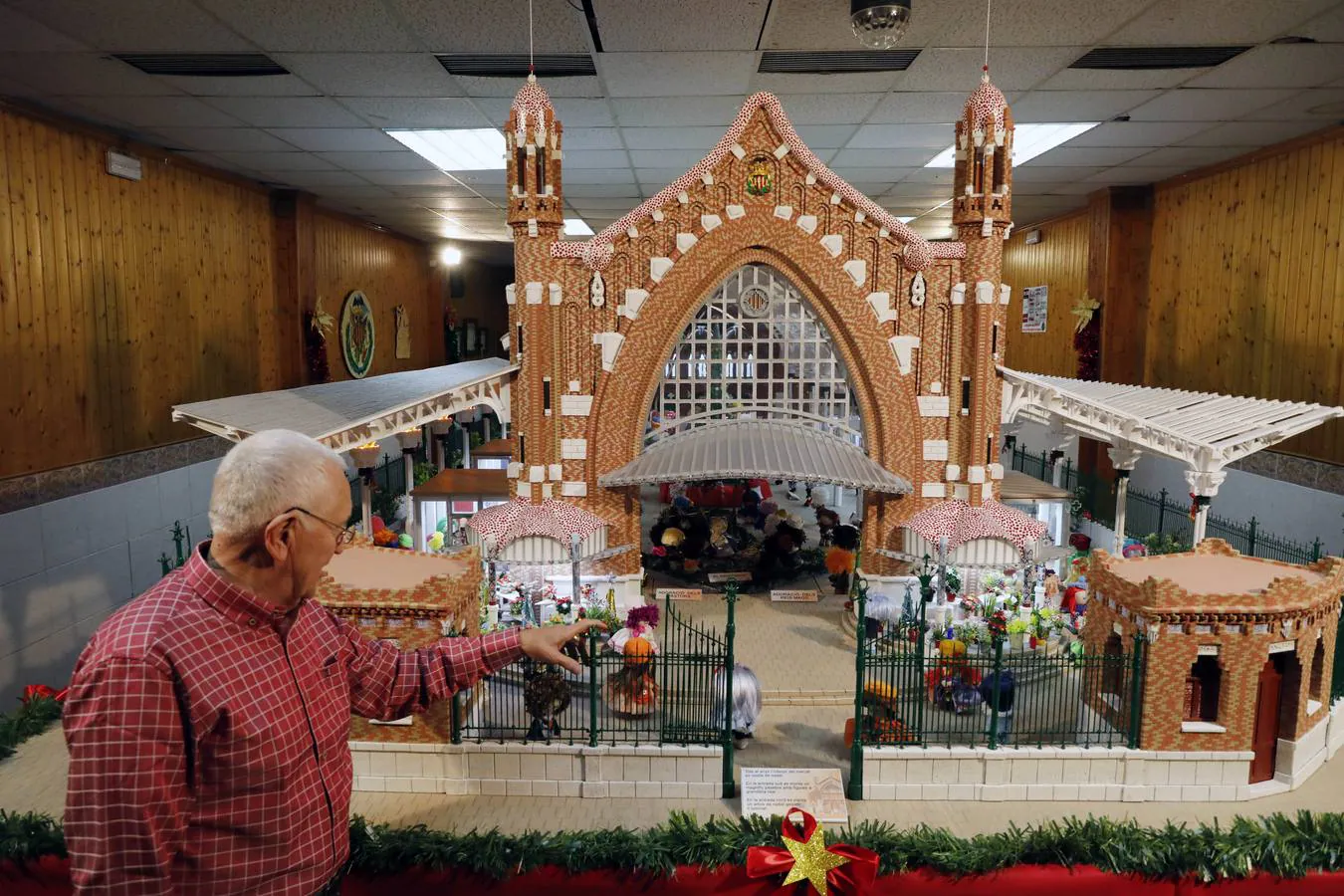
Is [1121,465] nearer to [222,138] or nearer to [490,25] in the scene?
[490,25]

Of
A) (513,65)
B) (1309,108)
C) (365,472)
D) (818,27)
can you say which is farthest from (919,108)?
(365,472)

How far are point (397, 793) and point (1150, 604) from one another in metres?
8.49

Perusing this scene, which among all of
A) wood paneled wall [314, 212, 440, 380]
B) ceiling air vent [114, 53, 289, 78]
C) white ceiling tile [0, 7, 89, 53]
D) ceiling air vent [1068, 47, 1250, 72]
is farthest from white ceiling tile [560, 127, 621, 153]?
wood paneled wall [314, 212, 440, 380]

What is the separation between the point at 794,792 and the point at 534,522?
6.42 meters

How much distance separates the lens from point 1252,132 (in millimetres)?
14969

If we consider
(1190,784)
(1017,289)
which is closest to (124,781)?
(1190,784)

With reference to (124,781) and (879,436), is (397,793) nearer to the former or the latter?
(124,781)

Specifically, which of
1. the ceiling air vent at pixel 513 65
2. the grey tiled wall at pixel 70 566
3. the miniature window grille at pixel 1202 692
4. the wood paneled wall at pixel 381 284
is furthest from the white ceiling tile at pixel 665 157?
the miniature window grille at pixel 1202 692

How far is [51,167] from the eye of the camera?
43.1 feet

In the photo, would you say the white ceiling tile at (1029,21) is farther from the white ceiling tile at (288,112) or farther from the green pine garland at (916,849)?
the white ceiling tile at (288,112)

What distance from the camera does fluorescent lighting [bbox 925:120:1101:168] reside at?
15.1 meters

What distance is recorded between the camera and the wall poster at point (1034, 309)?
1001 inches

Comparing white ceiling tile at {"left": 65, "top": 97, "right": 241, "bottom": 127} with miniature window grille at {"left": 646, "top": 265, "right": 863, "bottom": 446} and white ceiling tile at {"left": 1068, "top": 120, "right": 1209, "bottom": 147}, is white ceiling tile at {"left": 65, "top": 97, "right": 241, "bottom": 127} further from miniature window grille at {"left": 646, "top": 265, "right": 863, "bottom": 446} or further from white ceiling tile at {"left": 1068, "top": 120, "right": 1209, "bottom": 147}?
white ceiling tile at {"left": 1068, "top": 120, "right": 1209, "bottom": 147}

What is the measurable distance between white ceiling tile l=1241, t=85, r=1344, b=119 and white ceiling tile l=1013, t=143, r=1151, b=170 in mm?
2574
